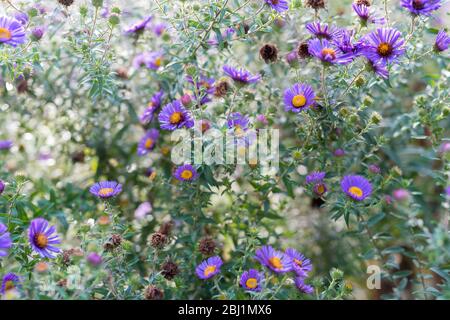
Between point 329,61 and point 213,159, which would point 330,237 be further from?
point 329,61

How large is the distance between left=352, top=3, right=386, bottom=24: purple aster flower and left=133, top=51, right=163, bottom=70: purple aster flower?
716 millimetres

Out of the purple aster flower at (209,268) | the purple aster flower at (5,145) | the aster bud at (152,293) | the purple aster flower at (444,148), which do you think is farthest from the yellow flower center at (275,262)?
the purple aster flower at (5,145)

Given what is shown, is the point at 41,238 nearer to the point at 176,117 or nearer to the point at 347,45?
the point at 176,117

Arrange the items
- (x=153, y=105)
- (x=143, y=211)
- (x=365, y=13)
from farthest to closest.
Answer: (x=143, y=211)
(x=153, y=105)
(x=365, y=13)

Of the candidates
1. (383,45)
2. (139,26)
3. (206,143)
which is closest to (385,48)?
(383,45)

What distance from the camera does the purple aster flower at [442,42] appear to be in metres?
1.52

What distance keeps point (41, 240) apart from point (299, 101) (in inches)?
29.1

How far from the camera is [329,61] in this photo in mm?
1427

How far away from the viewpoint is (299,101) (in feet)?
4.95

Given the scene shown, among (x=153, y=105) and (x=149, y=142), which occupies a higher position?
(x=153, y=105)

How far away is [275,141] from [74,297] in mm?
768

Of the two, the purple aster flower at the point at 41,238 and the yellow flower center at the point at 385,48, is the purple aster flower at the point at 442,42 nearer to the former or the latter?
the yellow flower center at the point at 385,48

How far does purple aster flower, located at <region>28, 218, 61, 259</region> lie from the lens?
130 centimetres
